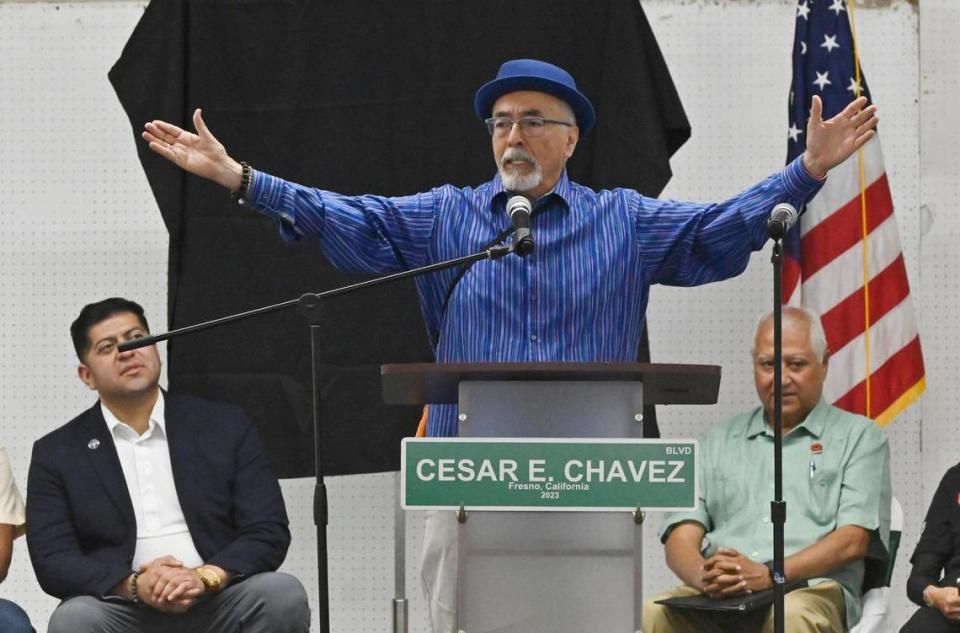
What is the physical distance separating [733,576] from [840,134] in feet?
4.00

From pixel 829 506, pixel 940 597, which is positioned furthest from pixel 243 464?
pixel 940 597

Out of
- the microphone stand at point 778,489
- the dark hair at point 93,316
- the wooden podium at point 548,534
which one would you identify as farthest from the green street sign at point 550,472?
the dark hair at point 93,316

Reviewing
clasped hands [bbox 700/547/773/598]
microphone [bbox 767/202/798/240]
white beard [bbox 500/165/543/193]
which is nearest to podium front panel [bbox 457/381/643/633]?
microphone [bbox 767/202/798/240]

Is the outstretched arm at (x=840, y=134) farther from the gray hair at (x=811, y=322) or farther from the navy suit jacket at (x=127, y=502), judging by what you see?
the navy suit jacket at (x=127, y=502)

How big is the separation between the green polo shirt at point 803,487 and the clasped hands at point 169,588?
1311 mm

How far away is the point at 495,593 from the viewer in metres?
2.67

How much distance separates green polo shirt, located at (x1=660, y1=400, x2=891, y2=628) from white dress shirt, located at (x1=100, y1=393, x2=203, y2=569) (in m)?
1.34

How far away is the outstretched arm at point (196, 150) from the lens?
317 cm

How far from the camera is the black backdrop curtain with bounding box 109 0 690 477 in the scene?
14.9 ft

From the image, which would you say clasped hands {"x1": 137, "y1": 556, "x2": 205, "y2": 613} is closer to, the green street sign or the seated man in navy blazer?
the seated man in navy blazer

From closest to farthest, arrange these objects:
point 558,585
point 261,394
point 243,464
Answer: point 558,585, point 243,464, point 261,394

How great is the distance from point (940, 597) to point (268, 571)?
1765 mm

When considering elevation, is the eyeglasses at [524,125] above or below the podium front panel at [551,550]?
above

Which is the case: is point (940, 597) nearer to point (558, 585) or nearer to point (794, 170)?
point (794, 170)
